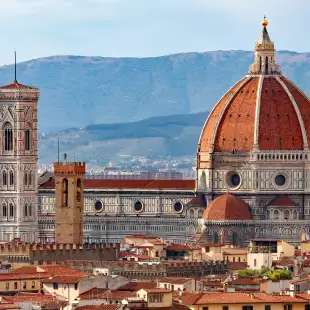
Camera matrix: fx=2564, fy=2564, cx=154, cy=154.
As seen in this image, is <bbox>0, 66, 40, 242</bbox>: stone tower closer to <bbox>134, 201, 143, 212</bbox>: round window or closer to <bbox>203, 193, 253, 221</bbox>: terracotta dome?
<bbox>203, 193, 253, 221</bbox>: terracotta dome

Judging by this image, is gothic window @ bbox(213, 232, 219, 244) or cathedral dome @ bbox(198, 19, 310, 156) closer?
gothic window @ bbox(213, 232, 219, 244)

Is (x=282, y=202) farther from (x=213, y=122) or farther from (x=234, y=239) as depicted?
(x=213, y=122)

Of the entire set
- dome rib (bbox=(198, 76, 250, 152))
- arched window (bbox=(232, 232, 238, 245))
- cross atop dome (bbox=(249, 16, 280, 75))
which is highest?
cross atop dome (bbox=(249, 16, 280, 75))

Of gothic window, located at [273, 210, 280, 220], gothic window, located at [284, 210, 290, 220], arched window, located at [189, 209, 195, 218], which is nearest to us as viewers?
gothic window, located at [284, 210, 290, 220]

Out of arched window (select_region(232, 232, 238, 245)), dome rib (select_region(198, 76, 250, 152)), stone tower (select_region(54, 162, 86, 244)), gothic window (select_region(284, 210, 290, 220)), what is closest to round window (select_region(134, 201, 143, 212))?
dome rib (select_region(198, 76, 250, 152))

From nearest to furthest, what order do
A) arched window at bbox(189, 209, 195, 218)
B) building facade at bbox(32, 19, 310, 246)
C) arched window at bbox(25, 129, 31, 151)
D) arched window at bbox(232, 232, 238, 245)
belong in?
arched window at bbox(232, 232, 238, 245) < arched window at bbox(25, 129, 31, 151) < building facade at bbox(32, 19, 310, 246) < arched window at bbox(189, 209, 195, 218)

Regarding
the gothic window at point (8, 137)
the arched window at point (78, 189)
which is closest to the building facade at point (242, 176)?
the gothic window at point (8, 137)

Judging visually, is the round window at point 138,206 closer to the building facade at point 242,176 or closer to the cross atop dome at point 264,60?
the building facade at point 242,176

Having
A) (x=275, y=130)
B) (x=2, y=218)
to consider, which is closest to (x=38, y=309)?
(x=2, y=218)

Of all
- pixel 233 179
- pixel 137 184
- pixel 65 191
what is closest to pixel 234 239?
pixel 233 179
